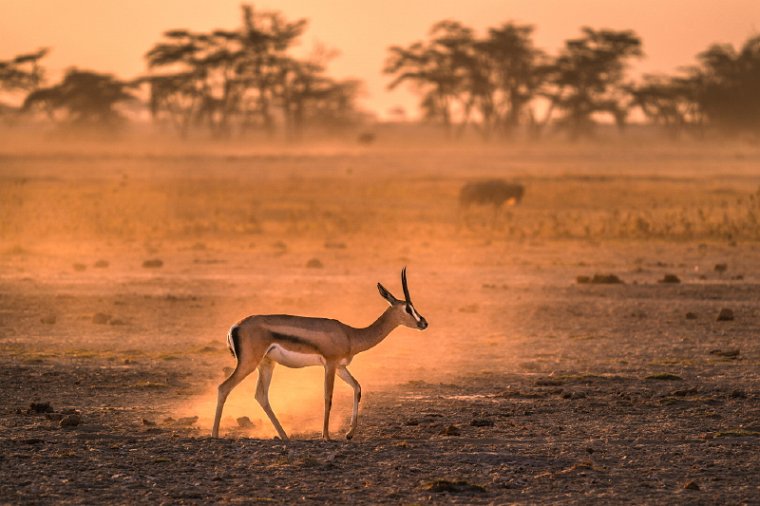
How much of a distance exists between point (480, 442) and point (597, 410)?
6.49 feet

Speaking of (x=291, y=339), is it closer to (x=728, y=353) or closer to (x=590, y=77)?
(x=728, y=353)

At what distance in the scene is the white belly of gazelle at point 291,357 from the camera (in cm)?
1065

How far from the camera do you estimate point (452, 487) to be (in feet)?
29.9

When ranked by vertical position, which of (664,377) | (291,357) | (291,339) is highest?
(291,339)

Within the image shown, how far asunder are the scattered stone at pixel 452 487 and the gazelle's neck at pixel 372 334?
2.17 meters

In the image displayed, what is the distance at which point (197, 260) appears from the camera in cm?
2709

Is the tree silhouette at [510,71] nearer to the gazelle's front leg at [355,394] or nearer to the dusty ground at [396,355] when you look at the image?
the dusty ground at [396,355]

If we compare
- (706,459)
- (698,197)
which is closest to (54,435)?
(706,459)

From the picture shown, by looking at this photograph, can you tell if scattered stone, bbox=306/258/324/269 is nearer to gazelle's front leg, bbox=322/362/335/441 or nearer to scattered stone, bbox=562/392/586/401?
scattered stone, bbox=562/392/586/401

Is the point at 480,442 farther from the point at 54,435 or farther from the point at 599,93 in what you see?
the point at 599,93

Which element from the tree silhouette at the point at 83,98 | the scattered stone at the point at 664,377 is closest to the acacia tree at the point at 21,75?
the tree silhouette at the point at 83,98

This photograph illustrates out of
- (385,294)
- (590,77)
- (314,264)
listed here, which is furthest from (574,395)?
(590,77)

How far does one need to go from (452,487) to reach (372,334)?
2.41m

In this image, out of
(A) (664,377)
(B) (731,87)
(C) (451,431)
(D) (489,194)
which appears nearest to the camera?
(C) (451,431)
